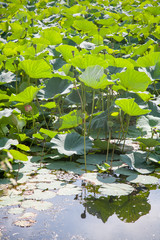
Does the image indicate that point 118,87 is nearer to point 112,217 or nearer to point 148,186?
point 148,186

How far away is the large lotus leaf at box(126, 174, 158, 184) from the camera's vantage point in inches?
54.5

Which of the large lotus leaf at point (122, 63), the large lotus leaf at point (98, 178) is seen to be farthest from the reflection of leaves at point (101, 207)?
the large lotus leaf at point (122, 63)

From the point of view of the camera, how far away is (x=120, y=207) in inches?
46.9

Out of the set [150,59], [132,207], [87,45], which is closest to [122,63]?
[150,59]

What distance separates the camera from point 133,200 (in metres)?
1.24

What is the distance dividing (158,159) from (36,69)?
0.80 m

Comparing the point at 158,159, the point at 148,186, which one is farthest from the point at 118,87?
the point at 148,186

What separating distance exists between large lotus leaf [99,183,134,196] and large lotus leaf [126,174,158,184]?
0.19ft

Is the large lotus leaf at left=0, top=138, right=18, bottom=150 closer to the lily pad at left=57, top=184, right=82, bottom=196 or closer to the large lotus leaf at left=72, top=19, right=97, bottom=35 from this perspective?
the lily pad at left=57, top=184, right=82, bottom=196

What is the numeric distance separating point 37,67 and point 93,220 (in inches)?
36.2

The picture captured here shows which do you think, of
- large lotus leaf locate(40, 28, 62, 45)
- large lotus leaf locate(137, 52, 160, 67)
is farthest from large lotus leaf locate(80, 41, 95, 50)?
large lotus leaf locate(137, 52, 160, 67)

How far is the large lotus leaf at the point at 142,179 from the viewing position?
4.54ft

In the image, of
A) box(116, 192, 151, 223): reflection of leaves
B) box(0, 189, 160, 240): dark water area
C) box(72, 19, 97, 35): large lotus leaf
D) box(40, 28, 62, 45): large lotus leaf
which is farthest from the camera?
box(72, 19, 97, 35): large lotus leaf

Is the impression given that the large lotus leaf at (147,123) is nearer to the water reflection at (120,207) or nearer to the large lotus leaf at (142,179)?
the large lotus leaf at (142,179)
